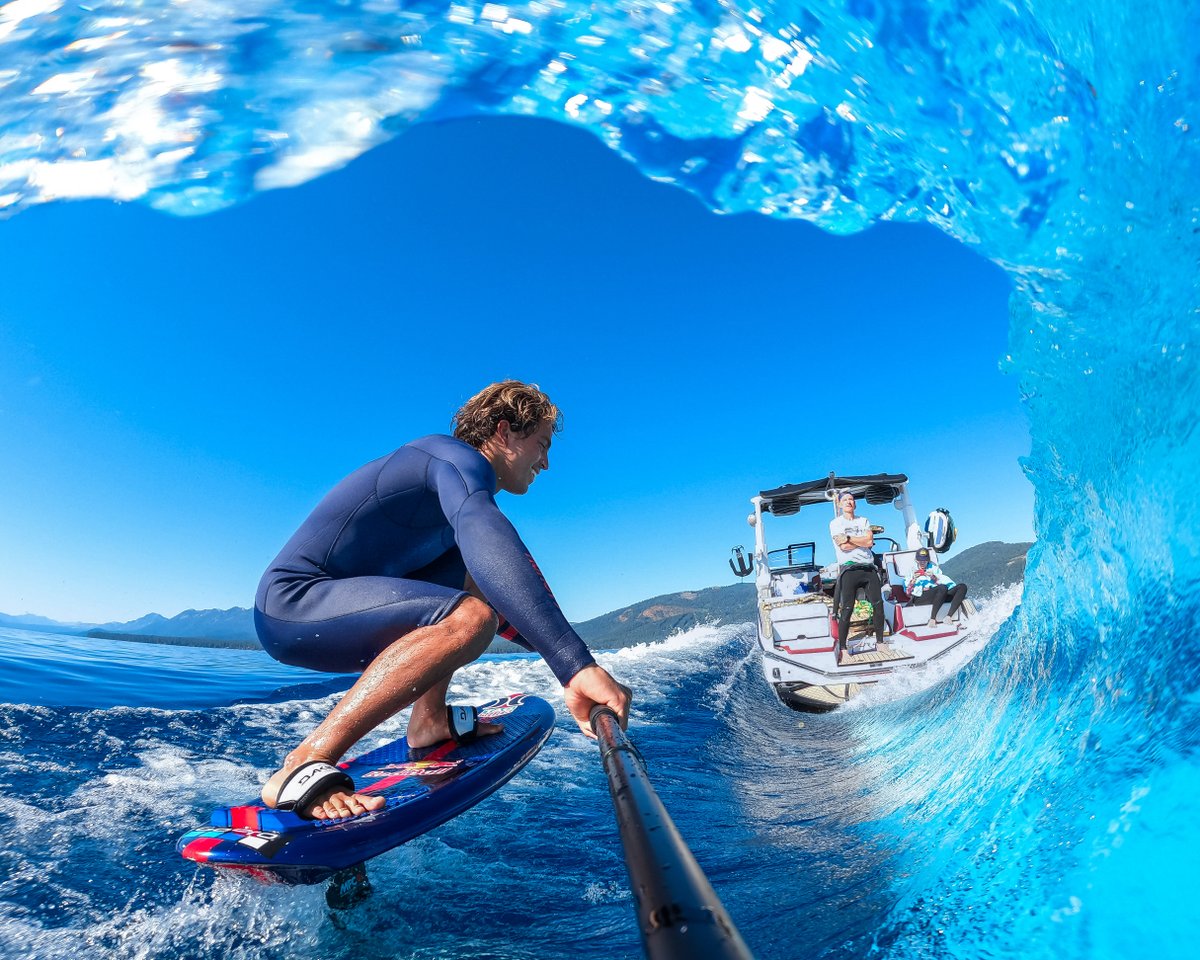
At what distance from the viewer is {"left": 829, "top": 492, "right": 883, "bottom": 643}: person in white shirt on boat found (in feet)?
26.5

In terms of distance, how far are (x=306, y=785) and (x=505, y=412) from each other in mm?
1768

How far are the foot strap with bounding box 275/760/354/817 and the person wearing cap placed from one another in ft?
29.4

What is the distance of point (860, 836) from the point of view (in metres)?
2.93

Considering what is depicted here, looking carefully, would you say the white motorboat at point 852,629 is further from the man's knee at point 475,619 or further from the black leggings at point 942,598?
the man's knee at point 475,619

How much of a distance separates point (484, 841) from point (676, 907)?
311cm

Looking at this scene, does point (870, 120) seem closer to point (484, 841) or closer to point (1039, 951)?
point (1039, 951)

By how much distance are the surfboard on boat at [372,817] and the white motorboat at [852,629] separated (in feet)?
19.9

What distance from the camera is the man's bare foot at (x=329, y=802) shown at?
213 cm

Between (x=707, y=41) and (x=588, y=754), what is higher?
(x=707, y=41)

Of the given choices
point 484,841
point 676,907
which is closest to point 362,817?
point 484,841

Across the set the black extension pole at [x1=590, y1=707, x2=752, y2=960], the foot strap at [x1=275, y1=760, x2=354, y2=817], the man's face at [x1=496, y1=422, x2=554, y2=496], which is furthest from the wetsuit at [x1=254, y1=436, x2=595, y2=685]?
the black extension pole at [x1=590, y1=707, x2=752, y2=960]

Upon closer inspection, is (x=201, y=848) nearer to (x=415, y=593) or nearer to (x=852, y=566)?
(x=415, y=593)

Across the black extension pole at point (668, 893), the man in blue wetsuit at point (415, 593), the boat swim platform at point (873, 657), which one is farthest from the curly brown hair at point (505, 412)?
the boat swim platform at point (873, 657)

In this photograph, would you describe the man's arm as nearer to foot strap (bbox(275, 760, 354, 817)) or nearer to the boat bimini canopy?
foot strap (bbox(275, 760, 354, 817))
